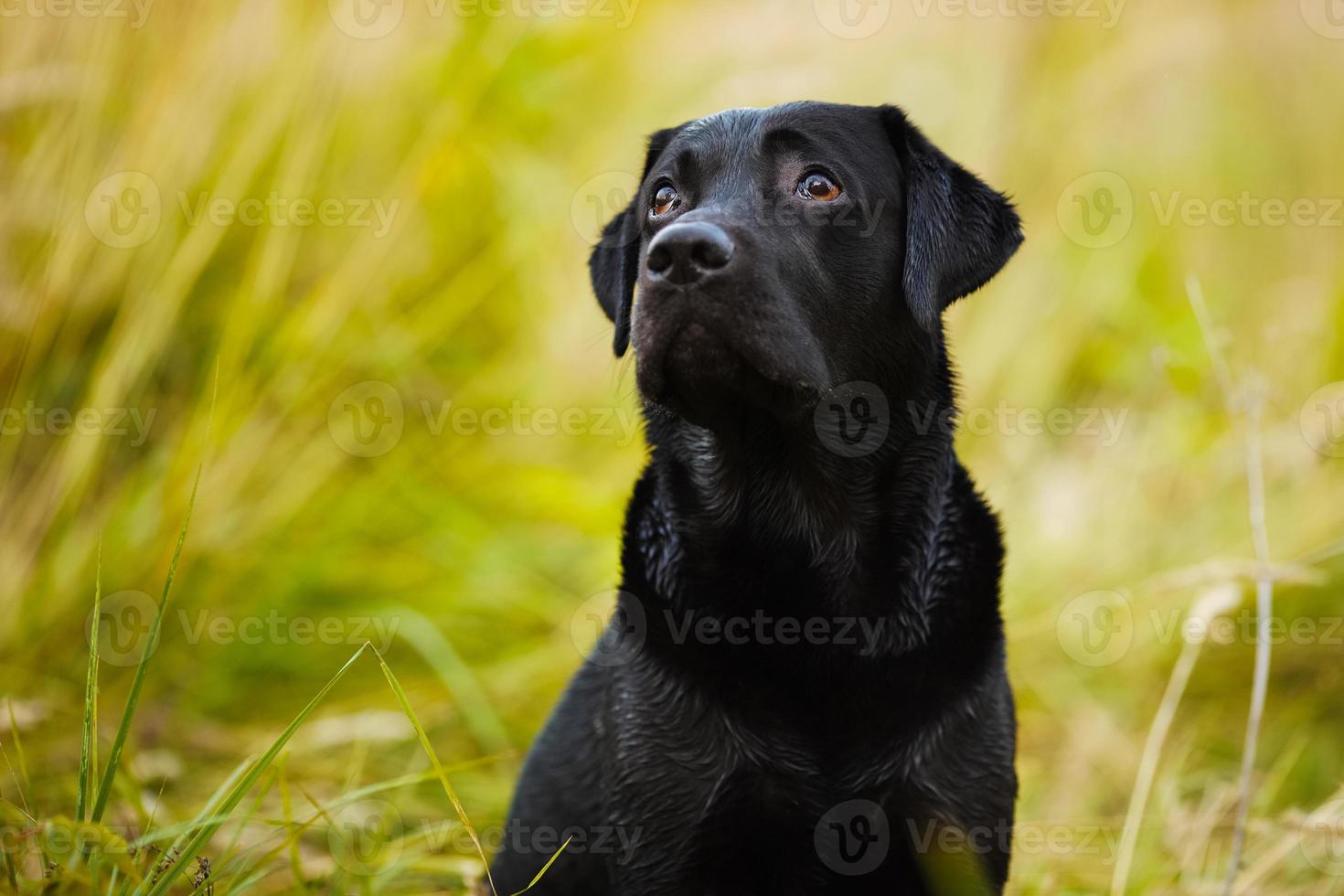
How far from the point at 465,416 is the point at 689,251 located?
2231 mm

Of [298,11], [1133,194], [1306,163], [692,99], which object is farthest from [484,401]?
[1306,163]

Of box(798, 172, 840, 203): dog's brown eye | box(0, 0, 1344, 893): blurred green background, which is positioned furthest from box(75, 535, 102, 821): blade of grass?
box(798, 172, 840, 203): dog's brown eye

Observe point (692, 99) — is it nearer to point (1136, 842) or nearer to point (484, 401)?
point (484, 401)

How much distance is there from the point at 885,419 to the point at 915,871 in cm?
86

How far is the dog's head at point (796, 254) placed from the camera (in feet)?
6.84

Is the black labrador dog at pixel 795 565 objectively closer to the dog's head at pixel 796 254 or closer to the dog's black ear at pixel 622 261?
the dog's head at pixel 796 254

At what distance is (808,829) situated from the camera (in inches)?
80.2

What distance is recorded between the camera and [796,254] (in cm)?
224

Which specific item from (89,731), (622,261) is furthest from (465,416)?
(89,731)

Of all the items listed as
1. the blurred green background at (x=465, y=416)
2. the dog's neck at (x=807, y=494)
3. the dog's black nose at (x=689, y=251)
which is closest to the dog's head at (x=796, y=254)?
the dog's black nose at (x=689, y=251)

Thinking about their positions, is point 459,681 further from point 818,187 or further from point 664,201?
point 818,187

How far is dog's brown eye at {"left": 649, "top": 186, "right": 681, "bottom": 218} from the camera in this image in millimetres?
2512

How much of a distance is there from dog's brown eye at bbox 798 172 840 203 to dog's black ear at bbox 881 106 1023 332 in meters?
0.19

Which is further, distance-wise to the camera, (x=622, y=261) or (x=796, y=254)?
(x=622, y=261)
